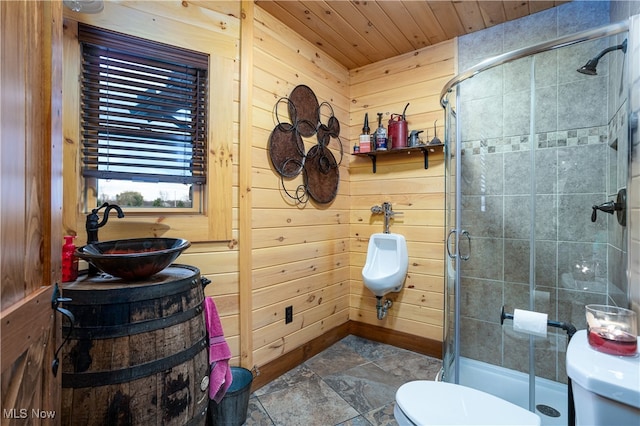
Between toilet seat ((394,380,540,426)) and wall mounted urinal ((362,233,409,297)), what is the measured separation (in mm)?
1049

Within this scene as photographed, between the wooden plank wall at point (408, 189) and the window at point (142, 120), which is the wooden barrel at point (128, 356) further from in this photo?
the wooden plank wall at point (408, 189)

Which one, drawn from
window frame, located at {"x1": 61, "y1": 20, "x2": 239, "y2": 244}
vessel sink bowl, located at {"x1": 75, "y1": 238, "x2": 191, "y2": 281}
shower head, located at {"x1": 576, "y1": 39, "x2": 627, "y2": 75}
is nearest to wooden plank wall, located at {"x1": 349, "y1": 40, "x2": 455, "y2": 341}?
shower head, located at {"x1": 576, "y1": 39, "x2": 627, "y2": 75}

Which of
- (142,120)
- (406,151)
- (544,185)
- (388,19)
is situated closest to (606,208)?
(544,185)

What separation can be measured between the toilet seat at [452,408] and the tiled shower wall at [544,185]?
0.77 meters

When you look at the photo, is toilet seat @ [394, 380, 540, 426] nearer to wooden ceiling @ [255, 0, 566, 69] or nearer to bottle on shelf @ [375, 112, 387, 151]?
bottle on shelf @ [375, 112, 387, 151]

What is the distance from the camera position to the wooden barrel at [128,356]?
90cm

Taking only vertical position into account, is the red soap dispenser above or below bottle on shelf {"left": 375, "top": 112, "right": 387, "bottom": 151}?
below

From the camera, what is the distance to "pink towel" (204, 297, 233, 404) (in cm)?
134

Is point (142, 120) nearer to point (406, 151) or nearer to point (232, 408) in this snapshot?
point (232, 408)

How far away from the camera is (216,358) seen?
1378 mm

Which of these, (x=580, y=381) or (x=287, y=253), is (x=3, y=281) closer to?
(x=580, y=381)

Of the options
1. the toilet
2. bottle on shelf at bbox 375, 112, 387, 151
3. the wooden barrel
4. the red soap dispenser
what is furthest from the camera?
bottle on shelf at bbox 375, 112, 387, 151

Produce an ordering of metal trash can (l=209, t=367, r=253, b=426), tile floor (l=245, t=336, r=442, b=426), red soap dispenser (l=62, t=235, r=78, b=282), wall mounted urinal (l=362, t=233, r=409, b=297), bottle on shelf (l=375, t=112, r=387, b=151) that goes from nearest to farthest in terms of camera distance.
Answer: red soap dispenser (l=62, t=235, r=78, b=282) < metal trash can (l=209, t=367, r=253, b=426) < tile floor (l=245, t=336, r=442, b=426) < wall mounted urinal (l=362, t=233, r=409, b=297) < bottle on shelf (l=375, t=112, r=387, b=151)

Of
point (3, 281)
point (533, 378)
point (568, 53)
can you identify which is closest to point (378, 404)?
point (533, 378)
